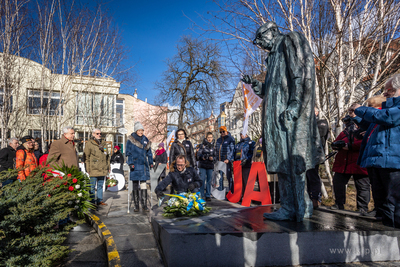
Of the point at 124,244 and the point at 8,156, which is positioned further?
the point at 8,156

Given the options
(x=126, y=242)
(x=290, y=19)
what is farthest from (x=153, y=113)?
Answer: (x=126, y=242)

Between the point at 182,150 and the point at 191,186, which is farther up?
the point at 182,150

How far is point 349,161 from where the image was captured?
4.71m

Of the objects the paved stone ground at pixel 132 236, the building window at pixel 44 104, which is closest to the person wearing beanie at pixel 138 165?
the paved stone ground at pixel 132 236

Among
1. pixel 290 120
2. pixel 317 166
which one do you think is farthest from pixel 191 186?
pixel 290 120

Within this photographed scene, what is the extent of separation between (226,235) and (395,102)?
2.55 metres

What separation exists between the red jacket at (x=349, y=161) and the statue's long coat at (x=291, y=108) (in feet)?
6.03

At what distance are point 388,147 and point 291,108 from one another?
1269mm

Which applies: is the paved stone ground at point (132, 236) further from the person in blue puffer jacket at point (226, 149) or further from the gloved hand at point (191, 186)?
the person in blue puffer jacket at point (226, 149)

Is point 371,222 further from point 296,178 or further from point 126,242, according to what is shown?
point 126,242

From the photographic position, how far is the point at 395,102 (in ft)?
10.2

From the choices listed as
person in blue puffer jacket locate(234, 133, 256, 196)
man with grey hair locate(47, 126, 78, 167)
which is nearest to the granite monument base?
man with grey hair locate(47, 126, 78, 167)

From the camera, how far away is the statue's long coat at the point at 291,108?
3.12 meters

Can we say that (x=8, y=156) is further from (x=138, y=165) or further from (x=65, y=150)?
(x=138, y=165)
